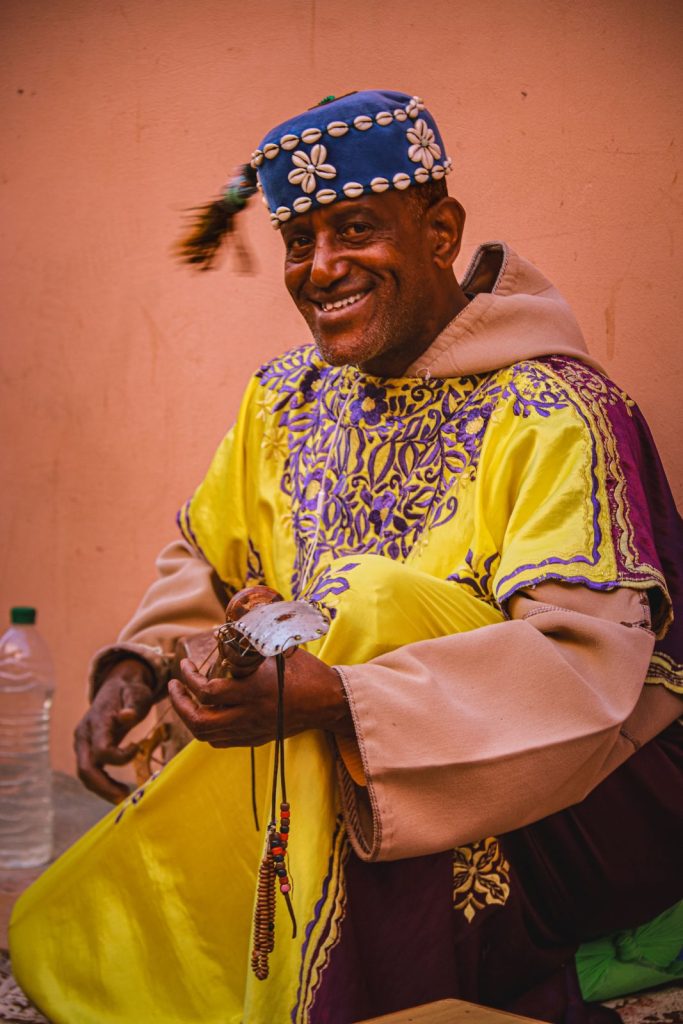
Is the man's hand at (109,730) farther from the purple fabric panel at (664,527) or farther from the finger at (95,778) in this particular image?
the purple fabric panel at (664,527)

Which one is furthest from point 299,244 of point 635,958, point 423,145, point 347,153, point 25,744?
point 25,744

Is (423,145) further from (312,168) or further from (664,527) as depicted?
(664,527)

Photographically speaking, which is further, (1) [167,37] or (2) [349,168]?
(1) [167,37]

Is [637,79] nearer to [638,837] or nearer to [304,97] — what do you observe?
[304,97]

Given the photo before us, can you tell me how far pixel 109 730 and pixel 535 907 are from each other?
41.5 inches

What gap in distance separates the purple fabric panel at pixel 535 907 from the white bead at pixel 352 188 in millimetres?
1290

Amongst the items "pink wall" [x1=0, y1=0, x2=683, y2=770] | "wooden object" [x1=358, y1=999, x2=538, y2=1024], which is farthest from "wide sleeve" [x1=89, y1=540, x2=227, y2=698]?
"wooden object" [x1=358, y1=999, x2=538, y2=1024]

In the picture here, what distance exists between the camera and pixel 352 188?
2.76 m

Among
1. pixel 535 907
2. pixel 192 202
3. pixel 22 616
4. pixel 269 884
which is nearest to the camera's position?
pixel 269 884

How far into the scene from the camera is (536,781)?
2.26 meters

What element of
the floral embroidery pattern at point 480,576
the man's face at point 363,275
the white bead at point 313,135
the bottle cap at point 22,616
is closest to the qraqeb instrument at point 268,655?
the floral embroidery pattern at point 480,576

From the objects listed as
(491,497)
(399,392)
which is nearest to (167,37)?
(399,392)

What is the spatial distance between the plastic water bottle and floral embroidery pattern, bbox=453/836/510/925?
6.20 feet

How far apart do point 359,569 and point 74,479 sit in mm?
2341
